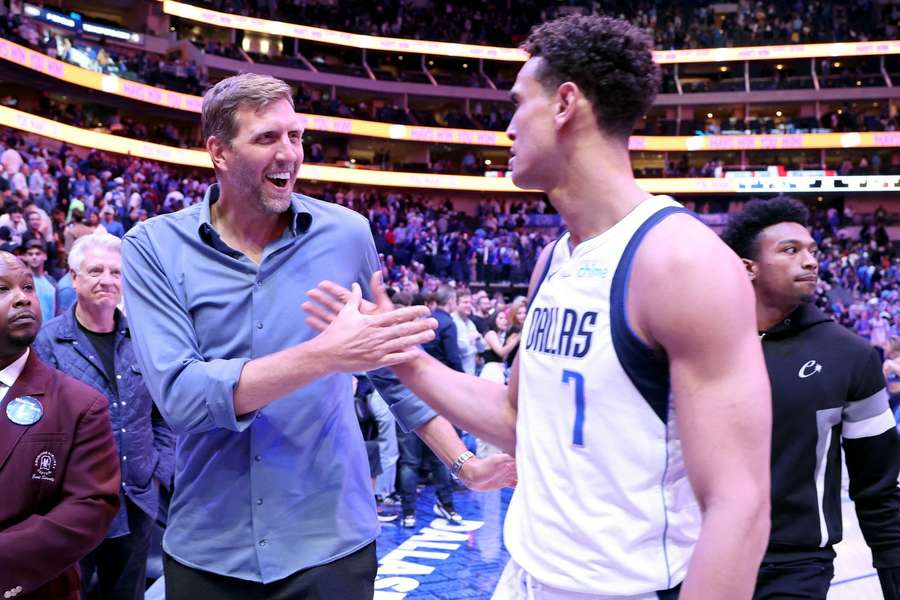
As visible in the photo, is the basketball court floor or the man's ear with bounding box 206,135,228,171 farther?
the basketball court floor

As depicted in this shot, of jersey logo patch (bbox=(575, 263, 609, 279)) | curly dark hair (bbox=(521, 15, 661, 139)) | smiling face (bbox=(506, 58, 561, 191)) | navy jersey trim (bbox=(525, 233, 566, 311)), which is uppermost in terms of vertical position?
curly dark hair (bbox=(521, 15, 661, 139))

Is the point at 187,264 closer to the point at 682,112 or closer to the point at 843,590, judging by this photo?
the point at 843,590

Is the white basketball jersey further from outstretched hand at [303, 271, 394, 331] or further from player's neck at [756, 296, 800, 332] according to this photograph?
player's neck at [756, 296, 800, 332]

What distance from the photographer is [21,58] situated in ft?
73.1

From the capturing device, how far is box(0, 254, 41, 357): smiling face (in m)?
2.45

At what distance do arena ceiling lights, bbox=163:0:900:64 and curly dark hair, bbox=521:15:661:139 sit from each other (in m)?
33.5

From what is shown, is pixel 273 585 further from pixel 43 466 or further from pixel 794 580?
pixel 794 580

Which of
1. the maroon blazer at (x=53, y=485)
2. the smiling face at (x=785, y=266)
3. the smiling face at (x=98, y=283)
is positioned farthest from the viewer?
the smiling face at (x=98, y=283)

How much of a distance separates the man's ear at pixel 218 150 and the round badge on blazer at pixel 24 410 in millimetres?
923

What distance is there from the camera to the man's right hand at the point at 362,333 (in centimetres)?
183

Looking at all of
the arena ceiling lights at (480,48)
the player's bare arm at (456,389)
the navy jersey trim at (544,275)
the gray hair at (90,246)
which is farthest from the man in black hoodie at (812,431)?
the arena ceiling lights at (480,48)

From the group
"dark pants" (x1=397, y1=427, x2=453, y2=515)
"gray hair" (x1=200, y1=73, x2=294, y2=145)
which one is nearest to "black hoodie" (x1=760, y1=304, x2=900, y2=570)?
"gray hair" (x1=200, y1=73, x2=294, y2=145)

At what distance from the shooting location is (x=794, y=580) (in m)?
2.48

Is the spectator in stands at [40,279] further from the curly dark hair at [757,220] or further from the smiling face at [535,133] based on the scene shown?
the smiling face at [535,133]
